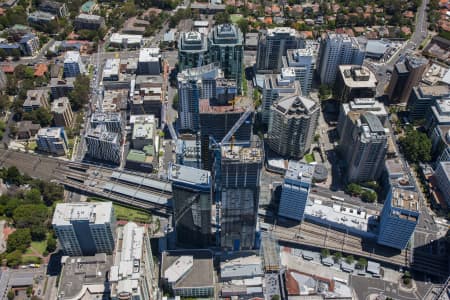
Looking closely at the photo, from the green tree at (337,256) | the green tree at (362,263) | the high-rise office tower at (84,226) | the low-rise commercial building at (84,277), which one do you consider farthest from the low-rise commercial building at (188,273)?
the green tree at (362,263)

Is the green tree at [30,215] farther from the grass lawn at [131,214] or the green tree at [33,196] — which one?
the grass lawn at [131,214]

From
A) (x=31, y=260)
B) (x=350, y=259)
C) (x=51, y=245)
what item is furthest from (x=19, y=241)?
(x=350, y=259)

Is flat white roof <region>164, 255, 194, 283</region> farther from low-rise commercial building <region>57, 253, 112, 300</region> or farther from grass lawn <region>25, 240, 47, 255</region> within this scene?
grass lawn <region>25, 240, 47, 255</region>

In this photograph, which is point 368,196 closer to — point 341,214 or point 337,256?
point 341,214

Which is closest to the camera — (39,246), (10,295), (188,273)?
(10,295)

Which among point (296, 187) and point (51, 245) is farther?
point (51, 245)

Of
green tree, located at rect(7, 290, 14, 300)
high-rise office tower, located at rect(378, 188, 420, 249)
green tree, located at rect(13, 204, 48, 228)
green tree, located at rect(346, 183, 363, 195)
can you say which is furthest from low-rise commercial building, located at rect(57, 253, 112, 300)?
green tree, located at rect(346, 183, 363, 195)
